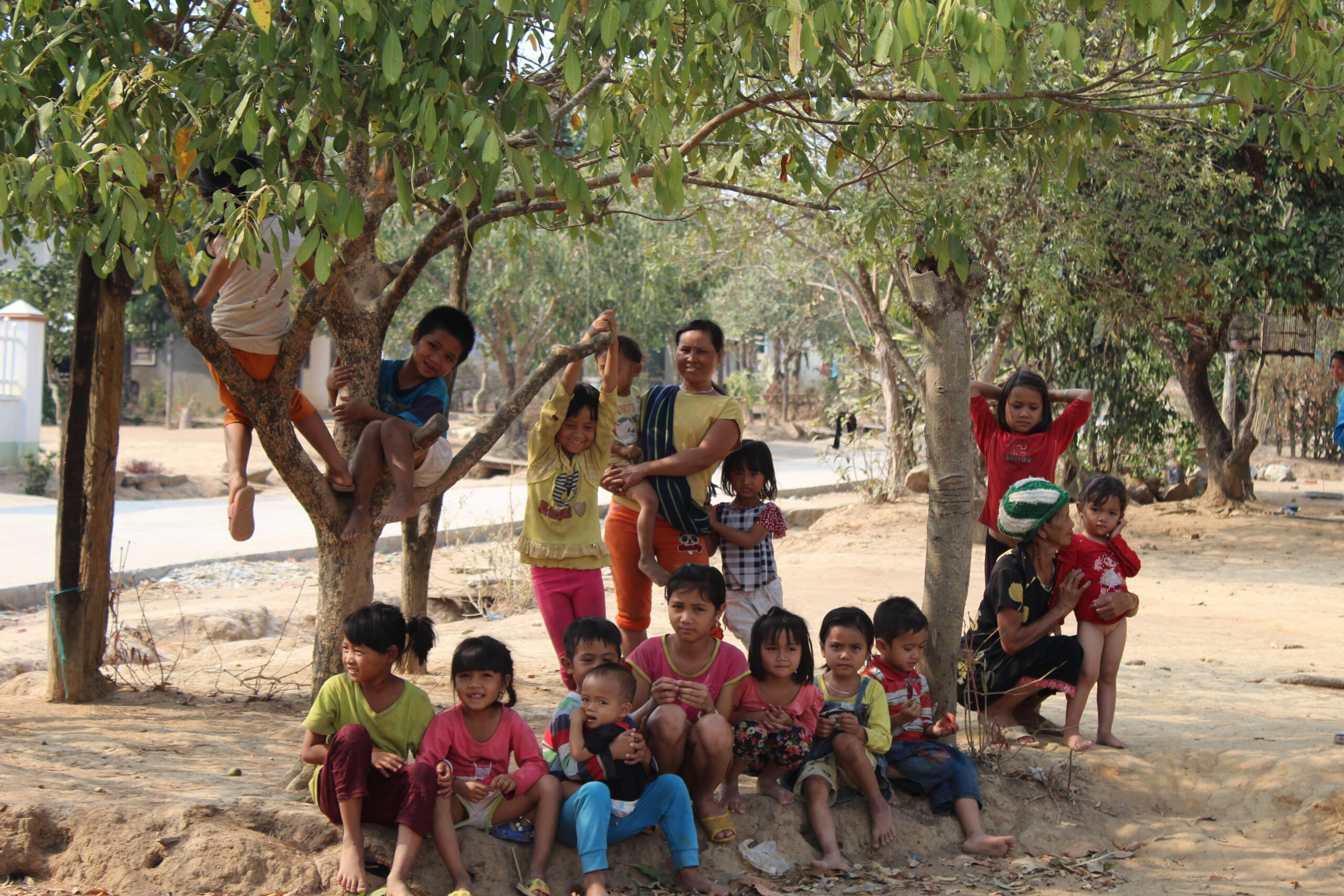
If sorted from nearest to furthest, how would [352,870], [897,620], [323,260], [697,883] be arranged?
1. [323,260]
2. [352,870]
3. [697,883]
4. [897,620]

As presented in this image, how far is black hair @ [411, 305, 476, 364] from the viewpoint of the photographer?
14.4ft

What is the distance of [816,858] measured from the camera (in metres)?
3.78

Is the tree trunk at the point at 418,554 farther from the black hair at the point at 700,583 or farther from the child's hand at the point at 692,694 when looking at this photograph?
the child's hand at the point at 692,694

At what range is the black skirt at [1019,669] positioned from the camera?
447 cm

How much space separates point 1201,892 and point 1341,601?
6.46 meters

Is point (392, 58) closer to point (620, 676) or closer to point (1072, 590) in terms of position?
point (620, 676)

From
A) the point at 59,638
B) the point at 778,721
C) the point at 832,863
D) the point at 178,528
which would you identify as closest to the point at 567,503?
the point at 778,721

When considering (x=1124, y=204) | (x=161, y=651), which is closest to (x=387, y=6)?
(x=161, y=651)

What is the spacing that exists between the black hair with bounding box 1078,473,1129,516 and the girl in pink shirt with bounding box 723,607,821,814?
1.47 metres

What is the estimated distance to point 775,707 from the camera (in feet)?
12.6

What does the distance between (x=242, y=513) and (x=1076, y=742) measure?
3300mm

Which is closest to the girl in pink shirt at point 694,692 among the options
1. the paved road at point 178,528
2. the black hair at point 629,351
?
the black hair at point 629,351

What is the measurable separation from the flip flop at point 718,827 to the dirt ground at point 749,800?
57mm

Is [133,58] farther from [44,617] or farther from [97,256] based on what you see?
[44,617]
